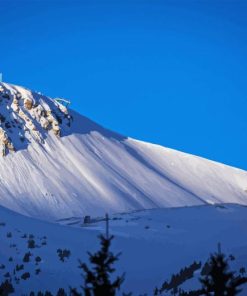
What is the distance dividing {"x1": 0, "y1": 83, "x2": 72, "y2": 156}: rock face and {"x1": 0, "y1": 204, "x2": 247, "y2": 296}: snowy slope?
38.5 metres

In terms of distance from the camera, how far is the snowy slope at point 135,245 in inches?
674

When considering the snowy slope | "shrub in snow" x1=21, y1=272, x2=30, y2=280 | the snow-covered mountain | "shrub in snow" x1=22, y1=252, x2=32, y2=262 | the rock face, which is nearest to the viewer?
"shrub in snow" x1=21, y1=272, x2=30, y2=280

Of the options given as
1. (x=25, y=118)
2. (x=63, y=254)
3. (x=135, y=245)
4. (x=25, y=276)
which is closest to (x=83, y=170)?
(x=25, y=118)

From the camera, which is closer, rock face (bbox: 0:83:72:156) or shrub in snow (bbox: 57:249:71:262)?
shrub in snow (bbox: 57:249:71:262)

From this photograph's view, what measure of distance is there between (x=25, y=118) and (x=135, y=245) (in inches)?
1902

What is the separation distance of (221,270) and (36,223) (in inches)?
617

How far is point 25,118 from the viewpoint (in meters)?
68.2

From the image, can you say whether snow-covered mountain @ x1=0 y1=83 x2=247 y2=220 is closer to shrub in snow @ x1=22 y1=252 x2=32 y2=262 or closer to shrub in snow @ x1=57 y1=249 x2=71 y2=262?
shrub in snow @ x1=57 y1=249 x2=71 y2=262

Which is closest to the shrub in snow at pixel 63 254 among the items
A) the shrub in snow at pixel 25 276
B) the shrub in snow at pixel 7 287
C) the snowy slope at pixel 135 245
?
the snowy slope at pixel 135 245

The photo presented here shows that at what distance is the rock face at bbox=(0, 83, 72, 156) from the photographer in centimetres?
6488

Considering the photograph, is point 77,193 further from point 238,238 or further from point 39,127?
point 238,238

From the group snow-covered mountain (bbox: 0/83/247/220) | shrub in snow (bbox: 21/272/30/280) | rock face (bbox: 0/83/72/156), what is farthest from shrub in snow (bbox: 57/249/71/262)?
rock face (bbox: 0/83/72/156)

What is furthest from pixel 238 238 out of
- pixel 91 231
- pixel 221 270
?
pixel 221 270

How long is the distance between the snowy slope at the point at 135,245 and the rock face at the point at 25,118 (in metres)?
38.5
